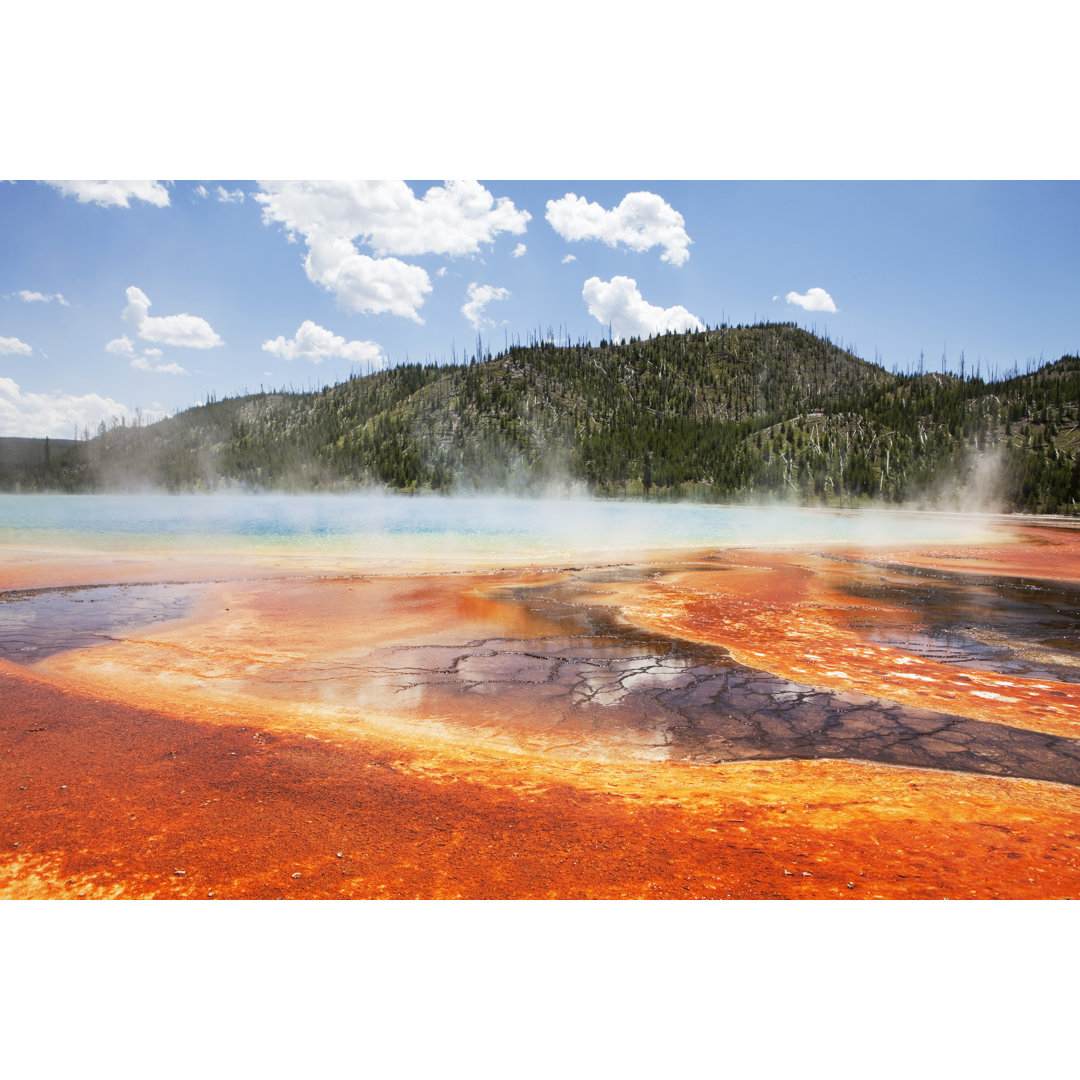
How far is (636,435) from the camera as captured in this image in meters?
118

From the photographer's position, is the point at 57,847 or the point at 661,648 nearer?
the point at 57,847

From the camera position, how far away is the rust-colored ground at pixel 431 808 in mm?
3309

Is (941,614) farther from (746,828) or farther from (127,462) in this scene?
(127,462)

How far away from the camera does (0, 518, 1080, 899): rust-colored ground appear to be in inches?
130

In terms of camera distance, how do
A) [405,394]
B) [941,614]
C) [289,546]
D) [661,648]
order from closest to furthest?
[661,648], [941,614], [289,546], [405,394]

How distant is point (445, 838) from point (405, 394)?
494 feet

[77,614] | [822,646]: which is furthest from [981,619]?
[77,614]

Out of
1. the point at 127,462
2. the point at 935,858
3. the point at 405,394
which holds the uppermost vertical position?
the point at 405,394

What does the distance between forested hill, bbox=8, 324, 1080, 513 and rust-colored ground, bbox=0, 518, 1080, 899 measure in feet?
216

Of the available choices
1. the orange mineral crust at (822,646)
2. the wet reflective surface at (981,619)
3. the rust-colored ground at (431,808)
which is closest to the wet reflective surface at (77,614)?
the rust-colored ground at (431,808)

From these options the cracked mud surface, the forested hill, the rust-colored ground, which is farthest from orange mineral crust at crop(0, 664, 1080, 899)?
the forested hill

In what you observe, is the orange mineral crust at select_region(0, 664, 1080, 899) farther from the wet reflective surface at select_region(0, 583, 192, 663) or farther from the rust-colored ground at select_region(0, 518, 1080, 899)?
the wet reflective surface at select_region(0, 583, 192, 663)
